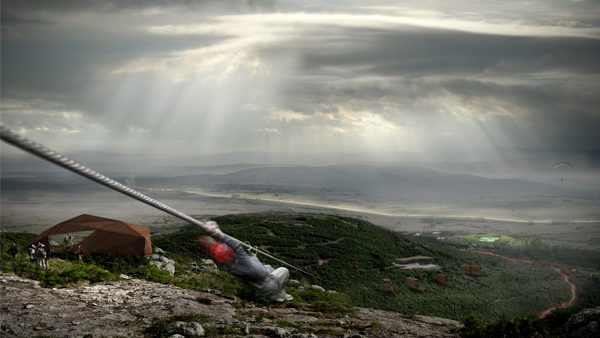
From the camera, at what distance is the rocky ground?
35.1 ft

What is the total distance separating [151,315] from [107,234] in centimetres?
843

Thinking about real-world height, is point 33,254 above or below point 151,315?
above

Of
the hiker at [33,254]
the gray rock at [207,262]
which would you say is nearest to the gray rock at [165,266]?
the gray rock at [207,262]

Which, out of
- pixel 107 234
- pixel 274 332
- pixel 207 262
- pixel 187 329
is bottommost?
pixel 207 262

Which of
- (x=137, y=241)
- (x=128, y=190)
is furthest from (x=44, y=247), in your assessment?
(x=128, y=190)

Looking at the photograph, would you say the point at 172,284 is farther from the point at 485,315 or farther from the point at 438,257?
the point at 438,257

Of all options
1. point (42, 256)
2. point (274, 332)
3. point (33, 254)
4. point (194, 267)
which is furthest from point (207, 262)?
point (274, 332)

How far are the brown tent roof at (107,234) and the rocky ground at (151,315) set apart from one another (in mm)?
3378

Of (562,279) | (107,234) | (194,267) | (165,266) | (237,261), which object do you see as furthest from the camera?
(562,279)

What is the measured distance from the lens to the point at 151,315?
12305 mm

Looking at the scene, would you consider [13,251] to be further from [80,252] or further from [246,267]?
[246,267]

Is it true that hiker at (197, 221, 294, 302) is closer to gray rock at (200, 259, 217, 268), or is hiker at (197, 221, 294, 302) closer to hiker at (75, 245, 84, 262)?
hiker at (75, 245, 84, 262)

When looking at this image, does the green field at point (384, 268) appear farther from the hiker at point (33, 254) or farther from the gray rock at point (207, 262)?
the hiker at point (33, 254)

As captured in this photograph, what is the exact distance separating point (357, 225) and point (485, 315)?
21.2 meters
